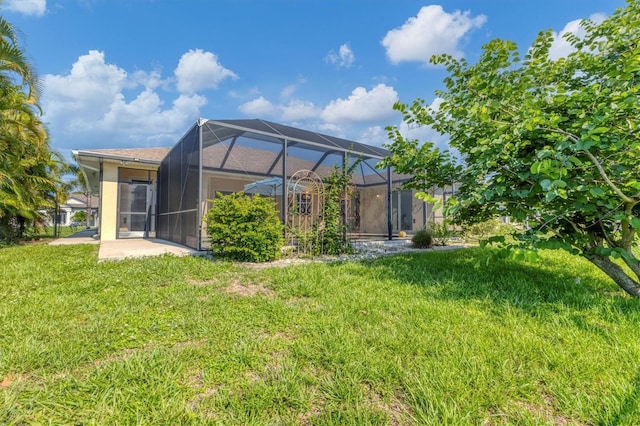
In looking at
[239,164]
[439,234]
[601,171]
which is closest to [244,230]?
[239,164]

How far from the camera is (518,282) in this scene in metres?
3.70

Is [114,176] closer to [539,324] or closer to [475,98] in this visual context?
[475,98]

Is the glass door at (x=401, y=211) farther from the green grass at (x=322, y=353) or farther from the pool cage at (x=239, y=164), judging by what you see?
the green grass at (x=322, y=353)

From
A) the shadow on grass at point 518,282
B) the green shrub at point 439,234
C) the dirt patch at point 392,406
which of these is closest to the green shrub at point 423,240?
the green shrub at point 439,234

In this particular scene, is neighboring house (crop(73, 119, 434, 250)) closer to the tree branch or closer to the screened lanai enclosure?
the screened lanai enclosure

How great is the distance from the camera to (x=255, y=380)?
180 cm

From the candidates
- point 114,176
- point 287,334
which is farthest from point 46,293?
point 114,176

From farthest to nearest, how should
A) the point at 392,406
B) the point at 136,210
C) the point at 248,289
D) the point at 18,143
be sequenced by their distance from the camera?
1. the point at 136,210
2. the point at 18,143
3. the point at 248,289
4. the point at 392,406

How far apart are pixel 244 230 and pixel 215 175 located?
5.84m

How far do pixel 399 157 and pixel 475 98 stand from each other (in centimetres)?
122

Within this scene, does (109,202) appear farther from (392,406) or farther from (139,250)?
(392,406)

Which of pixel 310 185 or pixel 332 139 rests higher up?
pixel 332 139

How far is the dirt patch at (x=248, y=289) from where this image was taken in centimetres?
363

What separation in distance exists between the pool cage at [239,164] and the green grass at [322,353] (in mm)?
3851
